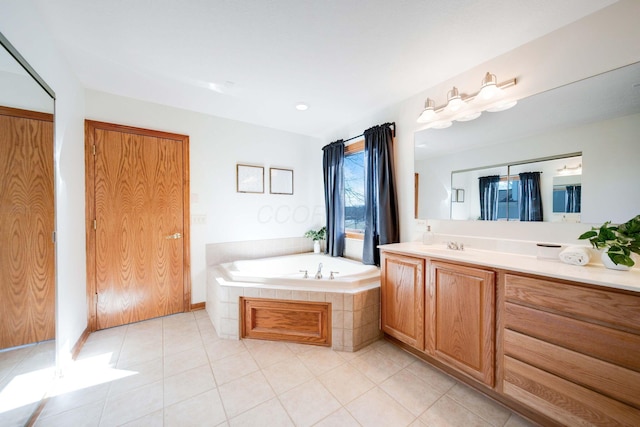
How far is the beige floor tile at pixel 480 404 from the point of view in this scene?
139 cm

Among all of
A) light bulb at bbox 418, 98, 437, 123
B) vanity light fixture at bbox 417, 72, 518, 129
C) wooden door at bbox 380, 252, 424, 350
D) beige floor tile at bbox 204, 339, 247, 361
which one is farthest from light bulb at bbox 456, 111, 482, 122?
beige floor tile at bbox 204, 339, 247, 361

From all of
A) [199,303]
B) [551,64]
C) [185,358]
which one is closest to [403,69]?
[551,64]

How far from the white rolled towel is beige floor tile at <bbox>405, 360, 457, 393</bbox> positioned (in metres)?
1.11

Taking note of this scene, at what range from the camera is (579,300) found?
1.11 metres

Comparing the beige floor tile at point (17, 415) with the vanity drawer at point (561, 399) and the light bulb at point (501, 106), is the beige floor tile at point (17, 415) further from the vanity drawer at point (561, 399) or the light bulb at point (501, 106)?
the light bulb at point (501, 106)

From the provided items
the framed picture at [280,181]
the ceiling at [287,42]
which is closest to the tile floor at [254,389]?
the framed picture at [280,181]

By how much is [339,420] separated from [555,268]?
58.3 inches

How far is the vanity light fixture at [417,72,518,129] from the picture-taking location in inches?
68.7

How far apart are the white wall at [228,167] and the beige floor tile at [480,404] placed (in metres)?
2.58

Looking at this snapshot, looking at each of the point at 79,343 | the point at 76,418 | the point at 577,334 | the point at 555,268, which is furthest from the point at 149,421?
the point at 555,268

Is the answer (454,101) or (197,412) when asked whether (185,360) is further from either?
(454,101)

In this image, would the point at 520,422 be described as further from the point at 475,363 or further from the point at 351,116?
the point at 351,116

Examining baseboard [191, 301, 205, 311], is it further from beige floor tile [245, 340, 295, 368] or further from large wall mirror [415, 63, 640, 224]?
large wall mirror [415, 63, 640, 224]

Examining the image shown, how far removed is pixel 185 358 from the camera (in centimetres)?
194
